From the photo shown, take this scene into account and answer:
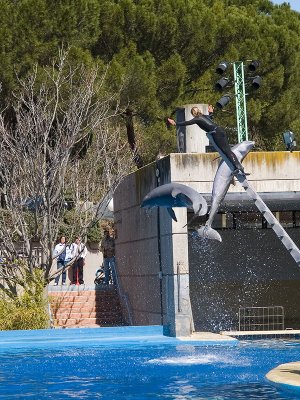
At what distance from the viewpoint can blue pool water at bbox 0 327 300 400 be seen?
12.4 meters

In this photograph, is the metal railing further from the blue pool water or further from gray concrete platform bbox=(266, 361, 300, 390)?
gray concrete platform bbox=(266, 361, 300, 390)

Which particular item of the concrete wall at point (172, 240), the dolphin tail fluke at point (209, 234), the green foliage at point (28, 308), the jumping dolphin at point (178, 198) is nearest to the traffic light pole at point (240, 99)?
the concrete wall at point (172, 240)

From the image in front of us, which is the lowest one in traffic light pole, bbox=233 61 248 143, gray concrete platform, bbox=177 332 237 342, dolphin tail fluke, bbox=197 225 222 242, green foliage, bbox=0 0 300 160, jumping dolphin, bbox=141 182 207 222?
gray concrete platform, bbox=177 332 237 342

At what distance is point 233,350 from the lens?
692 inches

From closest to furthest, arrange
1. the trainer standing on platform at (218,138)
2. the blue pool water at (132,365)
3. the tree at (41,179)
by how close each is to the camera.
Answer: the blue pool water at (132,365) < the trainer standing on platform at (218,138) < the tree at (41,179)

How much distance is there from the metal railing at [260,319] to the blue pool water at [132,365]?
3125mm

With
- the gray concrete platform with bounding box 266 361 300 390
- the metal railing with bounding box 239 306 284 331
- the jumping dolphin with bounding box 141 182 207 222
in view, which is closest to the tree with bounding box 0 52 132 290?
the metal railing with bounding box 239 306 284 331

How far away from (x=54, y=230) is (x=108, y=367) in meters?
8.80

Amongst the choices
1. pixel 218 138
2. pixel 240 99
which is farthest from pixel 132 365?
pixel 240 99

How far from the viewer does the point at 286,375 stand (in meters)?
13.0

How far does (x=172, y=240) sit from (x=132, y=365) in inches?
188

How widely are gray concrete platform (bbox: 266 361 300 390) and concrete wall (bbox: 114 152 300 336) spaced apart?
5.89 meters

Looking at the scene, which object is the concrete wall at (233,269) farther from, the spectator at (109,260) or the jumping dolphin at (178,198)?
the jumping dolphin at (178,198)

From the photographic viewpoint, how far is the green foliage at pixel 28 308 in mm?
22125
